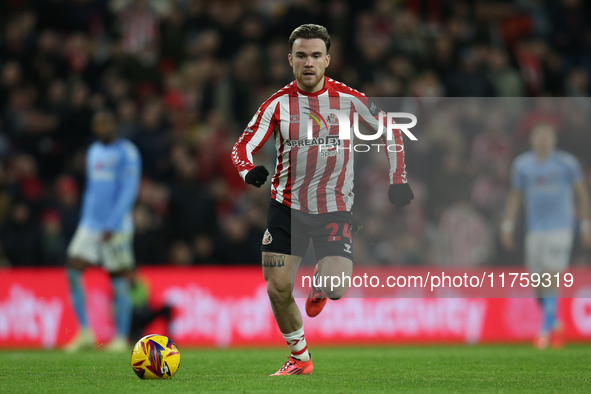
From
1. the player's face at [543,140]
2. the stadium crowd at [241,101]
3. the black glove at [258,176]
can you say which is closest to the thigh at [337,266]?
the black glove at [258,176]

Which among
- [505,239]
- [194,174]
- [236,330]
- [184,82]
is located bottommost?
[236,330]

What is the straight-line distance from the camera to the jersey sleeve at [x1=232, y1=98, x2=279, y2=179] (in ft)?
18.4

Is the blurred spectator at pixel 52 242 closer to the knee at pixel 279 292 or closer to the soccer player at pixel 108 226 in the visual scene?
the soccer player at pixel 108 226

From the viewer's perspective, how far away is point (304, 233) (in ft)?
18.8

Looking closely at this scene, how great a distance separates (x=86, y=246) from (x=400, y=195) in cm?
478

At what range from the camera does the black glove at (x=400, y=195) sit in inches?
225

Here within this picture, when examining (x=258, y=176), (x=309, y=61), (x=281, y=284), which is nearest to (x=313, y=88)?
(x=309, y=61)

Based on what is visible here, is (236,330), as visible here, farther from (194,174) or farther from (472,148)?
(472,148)

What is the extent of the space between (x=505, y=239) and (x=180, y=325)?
155 inches

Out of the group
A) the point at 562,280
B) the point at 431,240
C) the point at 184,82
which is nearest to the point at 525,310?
the point at 562,280

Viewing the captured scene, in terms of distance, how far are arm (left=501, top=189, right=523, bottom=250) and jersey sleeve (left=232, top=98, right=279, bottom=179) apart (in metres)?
4.60

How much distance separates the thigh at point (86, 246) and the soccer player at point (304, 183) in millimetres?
4162

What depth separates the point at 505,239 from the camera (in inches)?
376

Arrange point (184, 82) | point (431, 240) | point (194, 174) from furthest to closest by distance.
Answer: point (184, 82) → point (194, 174) → point (431, 240)
